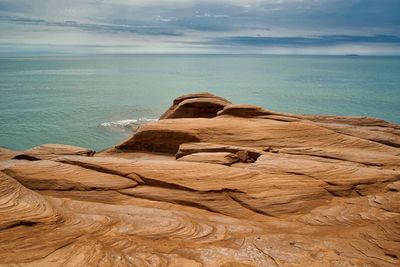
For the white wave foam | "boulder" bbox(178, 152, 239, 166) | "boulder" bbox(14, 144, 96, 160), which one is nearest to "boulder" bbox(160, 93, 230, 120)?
"boulder" bbox(14, 144, 96, 160)

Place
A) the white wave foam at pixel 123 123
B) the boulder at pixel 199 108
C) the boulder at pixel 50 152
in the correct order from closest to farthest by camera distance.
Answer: the boulder at pixel 50 152 < the boulder at pixel 199 108 < the white wave foam at pixel 123 123

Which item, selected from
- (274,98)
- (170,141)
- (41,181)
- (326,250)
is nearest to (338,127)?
(170,141)

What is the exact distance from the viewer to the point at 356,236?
8594 millimetres

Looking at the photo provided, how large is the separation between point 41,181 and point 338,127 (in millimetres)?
15069

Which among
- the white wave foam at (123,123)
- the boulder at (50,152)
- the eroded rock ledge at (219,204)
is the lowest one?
the white wave foam at (123,123)

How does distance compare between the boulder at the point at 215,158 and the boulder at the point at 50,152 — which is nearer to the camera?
the boulder at the point at 215,158

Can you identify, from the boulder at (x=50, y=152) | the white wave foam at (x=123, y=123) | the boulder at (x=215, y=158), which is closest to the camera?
the boulder at (x=215, y=158)

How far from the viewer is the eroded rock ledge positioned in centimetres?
730

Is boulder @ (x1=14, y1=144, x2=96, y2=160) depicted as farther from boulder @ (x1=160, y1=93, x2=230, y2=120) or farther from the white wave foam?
the white wave foam

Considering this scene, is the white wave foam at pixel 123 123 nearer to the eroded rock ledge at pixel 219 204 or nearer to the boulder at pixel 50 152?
the boulder at pixel 50 152

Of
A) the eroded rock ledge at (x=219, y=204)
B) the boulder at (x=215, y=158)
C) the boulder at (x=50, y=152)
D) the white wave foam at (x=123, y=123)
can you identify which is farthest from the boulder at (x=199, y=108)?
the white wave foam at (x=123, y=123)

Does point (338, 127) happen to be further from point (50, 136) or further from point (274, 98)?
point (274, 98)

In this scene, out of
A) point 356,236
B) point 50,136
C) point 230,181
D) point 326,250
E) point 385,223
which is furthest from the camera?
point 50,136

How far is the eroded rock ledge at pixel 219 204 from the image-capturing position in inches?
287
